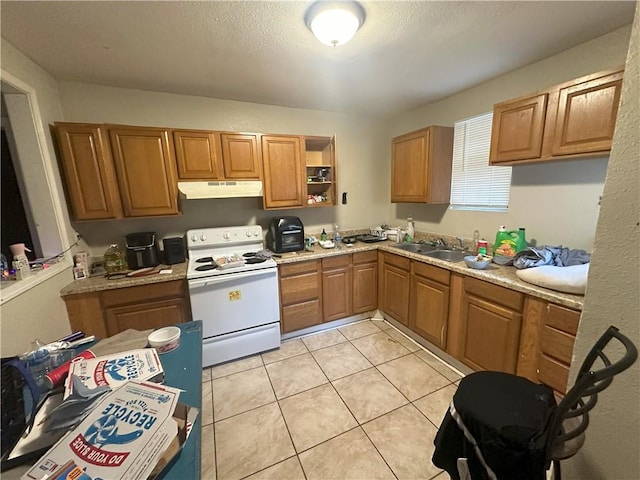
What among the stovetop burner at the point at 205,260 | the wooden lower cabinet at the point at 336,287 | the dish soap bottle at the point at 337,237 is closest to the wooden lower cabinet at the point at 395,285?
the wooden lower cabinet at the point at 336,287

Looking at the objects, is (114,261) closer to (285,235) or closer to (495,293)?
(285,235)

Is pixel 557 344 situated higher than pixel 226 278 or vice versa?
pixel 226 278

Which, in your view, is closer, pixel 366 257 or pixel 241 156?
pixel 241 156

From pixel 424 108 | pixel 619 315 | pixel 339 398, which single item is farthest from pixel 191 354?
pixel 424 108

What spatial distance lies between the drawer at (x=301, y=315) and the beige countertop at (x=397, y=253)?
1.62 ft

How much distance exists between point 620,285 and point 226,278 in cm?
224

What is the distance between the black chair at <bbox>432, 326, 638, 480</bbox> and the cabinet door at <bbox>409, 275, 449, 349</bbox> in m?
1.10

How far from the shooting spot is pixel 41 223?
6.23 ft

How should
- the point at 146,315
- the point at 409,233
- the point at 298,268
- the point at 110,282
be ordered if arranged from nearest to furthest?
the point at 110,282 → the point at 146,315 → the point at 298,268 → the point at 409,233

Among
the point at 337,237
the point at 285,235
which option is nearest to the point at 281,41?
the point at 285,235

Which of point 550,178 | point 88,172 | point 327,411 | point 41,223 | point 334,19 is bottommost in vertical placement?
point 327,411

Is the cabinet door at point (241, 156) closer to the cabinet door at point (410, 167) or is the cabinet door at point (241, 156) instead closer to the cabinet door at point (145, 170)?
the cabinet door at point (145, 170)

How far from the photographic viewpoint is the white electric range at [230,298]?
2.18 meters

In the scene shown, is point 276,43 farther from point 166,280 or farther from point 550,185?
point 550,185
